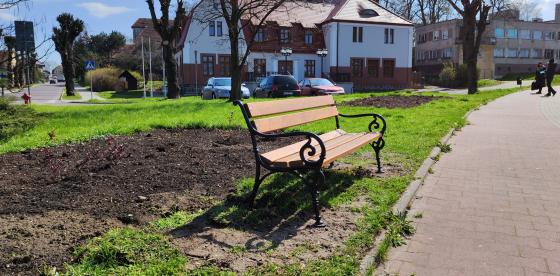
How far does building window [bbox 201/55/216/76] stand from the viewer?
44781 millimetres

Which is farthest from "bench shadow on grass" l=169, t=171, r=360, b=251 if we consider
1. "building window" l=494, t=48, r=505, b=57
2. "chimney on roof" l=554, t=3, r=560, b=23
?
"chimney on roof" l=554, t=3, r=560, b=23

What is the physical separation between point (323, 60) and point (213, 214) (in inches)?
1746

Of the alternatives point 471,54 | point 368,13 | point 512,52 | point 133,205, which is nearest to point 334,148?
point 133,205

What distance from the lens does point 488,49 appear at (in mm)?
74625

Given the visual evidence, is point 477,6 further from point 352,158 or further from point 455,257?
point 455,257

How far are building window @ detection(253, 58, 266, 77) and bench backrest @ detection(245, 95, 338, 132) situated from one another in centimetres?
3868

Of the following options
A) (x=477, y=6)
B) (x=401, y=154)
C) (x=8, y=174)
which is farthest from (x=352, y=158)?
(x=477, y=6)

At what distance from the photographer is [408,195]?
5.23 meters

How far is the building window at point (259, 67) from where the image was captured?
4534cm

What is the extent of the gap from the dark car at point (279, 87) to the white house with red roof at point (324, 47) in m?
17.5

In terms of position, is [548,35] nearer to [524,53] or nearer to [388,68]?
[524,53]

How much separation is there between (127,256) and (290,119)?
2.66 meters

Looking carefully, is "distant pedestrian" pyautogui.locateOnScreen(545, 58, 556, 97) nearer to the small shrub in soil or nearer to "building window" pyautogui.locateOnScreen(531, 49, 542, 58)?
the small shrub in soil

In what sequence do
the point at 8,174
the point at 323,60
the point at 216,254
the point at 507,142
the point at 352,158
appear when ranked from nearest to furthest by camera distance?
the point at 216,254 → the point at 8,174 → the point at 352,158 → the point at 507,142 → the point at 323,60
